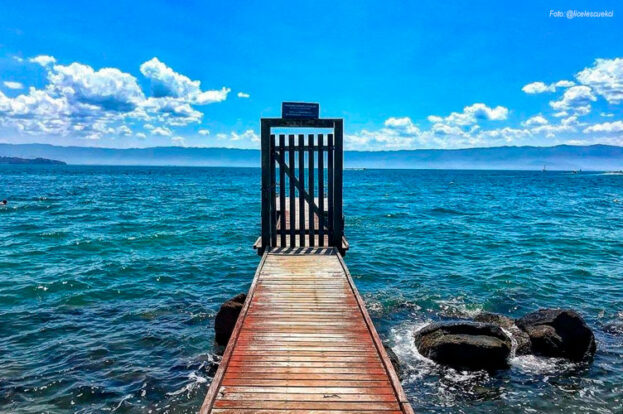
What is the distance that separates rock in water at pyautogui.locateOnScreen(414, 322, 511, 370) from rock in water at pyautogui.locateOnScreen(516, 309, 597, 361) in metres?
1.14

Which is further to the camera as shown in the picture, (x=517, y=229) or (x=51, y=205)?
(x=51, y=205)

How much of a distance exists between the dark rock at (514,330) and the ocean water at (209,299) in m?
0.62

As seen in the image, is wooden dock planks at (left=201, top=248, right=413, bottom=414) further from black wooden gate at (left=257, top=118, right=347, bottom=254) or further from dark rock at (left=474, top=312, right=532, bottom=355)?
dark rock at (left=474, top=312, right=532, bottom=355)

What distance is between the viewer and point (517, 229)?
32688 mm

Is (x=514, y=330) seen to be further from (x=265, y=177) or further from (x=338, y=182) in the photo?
(x=265, y=177)

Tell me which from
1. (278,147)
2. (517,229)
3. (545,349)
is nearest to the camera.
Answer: (545,349)

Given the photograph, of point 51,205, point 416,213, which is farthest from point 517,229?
point 51,205

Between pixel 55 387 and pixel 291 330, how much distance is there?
6.31m

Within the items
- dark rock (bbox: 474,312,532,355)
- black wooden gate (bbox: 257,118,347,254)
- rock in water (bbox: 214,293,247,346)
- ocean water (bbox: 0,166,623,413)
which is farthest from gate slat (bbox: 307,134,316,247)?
dark rock (bbox: 474,312,532,355)

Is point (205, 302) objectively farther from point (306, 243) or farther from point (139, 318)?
point (306, 243)

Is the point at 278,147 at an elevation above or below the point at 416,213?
above

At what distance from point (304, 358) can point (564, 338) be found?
8.65 meters

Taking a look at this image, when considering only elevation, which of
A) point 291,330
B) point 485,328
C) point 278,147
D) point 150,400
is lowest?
point 150,400

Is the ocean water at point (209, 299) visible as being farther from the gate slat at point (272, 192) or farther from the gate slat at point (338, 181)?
the gate slat at point (272, 192)
